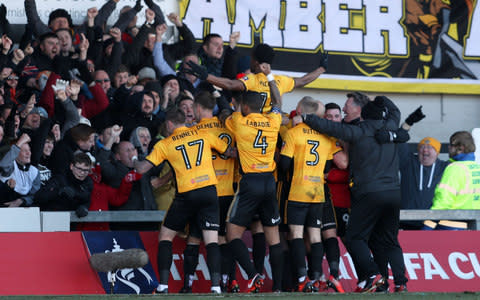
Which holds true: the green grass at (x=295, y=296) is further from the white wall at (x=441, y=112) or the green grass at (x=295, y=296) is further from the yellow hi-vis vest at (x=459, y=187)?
the white wall at (x=441, y=112)

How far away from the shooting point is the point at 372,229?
9000 millimetres

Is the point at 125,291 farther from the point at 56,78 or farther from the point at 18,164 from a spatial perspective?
the point at 56,78

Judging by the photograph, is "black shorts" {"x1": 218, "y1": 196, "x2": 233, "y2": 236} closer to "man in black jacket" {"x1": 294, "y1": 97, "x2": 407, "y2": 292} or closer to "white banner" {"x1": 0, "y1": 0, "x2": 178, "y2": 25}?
"man in black jacket" {"x1": 294, "y1": 97, "x2": 407, "y2": 292}

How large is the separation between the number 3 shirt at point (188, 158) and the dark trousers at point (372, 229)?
1.36m

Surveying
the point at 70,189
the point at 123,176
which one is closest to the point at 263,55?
the point at 123,176

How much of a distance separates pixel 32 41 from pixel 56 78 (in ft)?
4.03

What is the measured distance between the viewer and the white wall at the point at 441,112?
48.7 ft

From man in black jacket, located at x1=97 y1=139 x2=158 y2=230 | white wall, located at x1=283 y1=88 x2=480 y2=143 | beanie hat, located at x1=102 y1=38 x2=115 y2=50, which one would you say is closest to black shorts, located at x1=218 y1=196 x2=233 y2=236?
man in black jacket, located at x1=97 y1=139 x2=158 y2=230

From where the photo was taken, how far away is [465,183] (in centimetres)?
1071

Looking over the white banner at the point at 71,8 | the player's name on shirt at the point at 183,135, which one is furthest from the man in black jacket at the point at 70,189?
the white banner at the point at 71,8

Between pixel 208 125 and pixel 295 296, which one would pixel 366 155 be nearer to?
pixel 208 125

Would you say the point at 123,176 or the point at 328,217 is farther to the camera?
the point at 123,176

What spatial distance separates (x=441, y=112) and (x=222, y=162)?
6710mm

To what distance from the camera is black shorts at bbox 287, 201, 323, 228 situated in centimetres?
909
